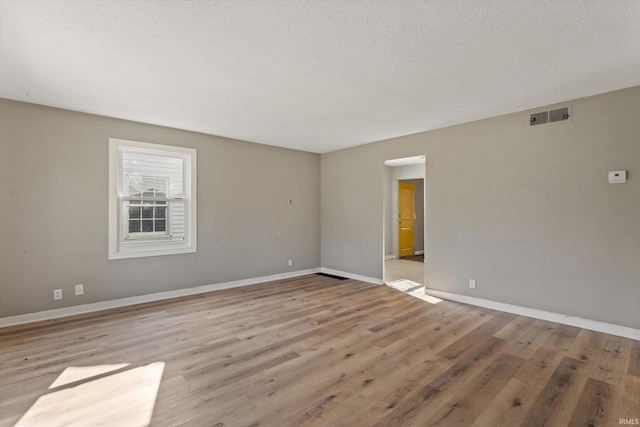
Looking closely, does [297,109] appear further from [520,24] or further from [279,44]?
[520,24]

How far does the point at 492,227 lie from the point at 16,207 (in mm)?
5839

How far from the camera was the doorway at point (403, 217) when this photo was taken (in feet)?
25.6

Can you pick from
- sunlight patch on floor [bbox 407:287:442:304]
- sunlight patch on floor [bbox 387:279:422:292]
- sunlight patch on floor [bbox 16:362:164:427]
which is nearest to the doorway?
sunlight patch on floor [bbox 387:279:422:292]

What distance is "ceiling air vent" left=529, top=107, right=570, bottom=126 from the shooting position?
348cm

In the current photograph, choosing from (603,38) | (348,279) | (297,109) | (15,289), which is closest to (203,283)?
(15,289)

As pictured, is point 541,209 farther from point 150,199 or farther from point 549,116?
point 150,199

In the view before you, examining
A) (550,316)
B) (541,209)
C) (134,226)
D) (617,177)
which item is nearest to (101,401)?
(134,226)

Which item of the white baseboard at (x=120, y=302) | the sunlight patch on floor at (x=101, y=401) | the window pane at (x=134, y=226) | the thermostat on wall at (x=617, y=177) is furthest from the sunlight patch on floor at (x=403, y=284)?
the window pane at (x=134, y=226)

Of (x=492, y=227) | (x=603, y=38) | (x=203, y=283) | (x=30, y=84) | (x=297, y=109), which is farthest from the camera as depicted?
(x=203, y=283)

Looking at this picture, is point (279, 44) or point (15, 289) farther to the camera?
point (15, 289)

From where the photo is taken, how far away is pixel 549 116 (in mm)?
3578

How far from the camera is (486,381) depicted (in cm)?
229

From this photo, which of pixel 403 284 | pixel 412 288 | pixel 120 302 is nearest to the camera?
pixel 120 302

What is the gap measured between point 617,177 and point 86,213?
6.17m
